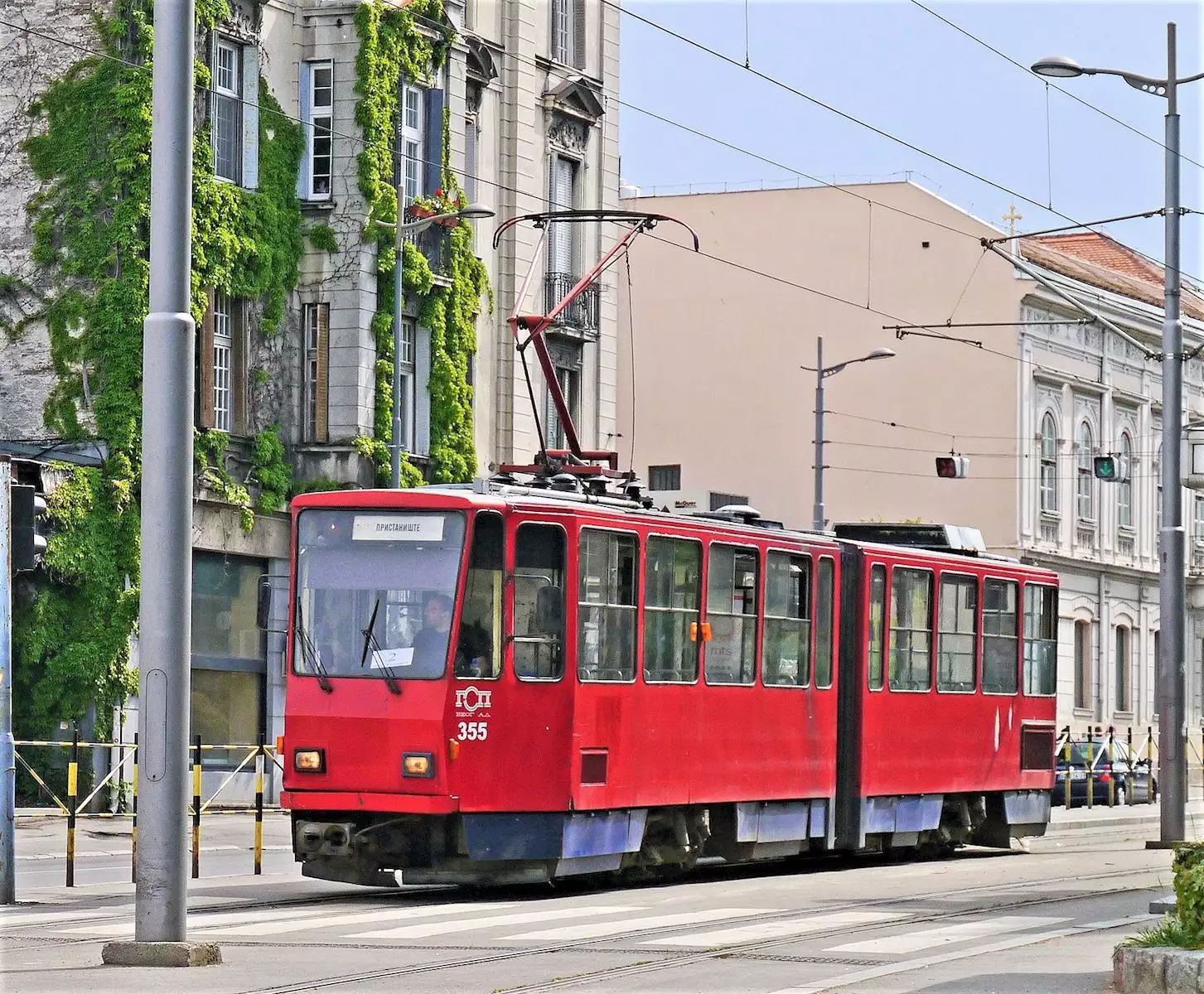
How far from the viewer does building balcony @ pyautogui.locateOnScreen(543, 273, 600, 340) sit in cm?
4234

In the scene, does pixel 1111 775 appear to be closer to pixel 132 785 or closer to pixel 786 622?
pixel 132 785

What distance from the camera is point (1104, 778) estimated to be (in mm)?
45688

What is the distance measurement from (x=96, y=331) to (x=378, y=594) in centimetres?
1533

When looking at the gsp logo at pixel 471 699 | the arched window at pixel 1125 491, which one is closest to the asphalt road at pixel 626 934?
the gsp logo at pixel 471 699

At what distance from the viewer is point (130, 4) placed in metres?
32.8

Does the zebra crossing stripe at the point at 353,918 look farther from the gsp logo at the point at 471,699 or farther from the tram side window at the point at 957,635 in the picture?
the tram side window at the point at 957,635

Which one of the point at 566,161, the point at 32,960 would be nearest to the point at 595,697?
the point at 32,960

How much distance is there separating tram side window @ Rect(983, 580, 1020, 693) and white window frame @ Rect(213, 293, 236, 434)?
41.6 ft

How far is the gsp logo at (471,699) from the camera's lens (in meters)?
18.1

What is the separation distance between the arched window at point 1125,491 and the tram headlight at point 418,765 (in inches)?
1857

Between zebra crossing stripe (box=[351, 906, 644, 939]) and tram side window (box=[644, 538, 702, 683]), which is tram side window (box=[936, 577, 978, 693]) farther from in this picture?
zebra crossing stripe (box=[351, 906, 644, 939])

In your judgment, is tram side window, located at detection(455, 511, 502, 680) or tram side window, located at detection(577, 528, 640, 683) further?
tram side window, located at detection(577, 528, 640, 683)

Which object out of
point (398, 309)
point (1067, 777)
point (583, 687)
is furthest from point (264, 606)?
point (1067, 777)

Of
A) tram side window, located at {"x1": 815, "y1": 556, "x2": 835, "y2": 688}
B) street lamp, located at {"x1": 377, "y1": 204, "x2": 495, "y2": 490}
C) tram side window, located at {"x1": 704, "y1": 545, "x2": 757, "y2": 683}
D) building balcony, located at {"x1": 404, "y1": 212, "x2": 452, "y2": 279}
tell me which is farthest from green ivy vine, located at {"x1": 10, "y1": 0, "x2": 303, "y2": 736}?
tram side window, located at {"x1": 704, "y1": 545, "x2": 757, "y2": 683}
